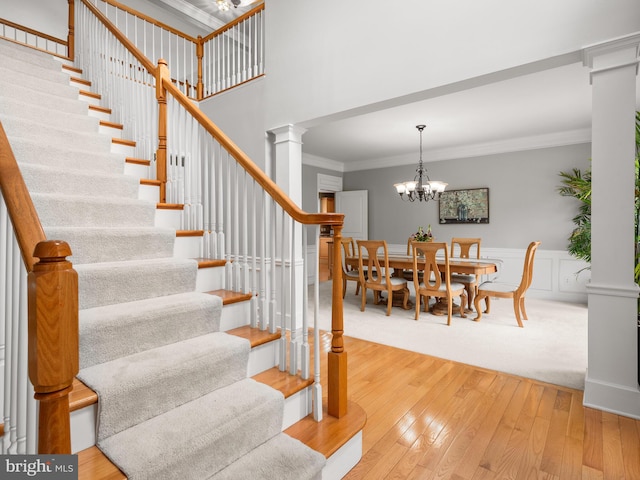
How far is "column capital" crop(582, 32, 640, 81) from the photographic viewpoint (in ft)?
6.94

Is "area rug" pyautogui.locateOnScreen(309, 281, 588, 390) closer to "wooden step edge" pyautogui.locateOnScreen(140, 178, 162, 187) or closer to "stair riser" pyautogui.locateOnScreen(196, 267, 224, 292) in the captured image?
"stair riser" pyautogui.locateOnScreen(196, 267, 224, 292)

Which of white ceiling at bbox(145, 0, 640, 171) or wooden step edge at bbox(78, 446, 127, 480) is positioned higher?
white ceiling at bbox(145, 0, 640, 171)

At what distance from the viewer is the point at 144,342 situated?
5.44 ft

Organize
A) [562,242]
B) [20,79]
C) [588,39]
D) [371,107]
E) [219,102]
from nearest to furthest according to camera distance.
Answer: [588,39] → [20,79] → [371,107] → [219,102] → [562,242]

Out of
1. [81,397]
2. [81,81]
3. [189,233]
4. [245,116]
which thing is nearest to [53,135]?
[189,233]

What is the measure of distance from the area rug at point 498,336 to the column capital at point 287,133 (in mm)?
2081

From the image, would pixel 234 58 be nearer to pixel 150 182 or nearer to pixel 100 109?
pixel 100 109

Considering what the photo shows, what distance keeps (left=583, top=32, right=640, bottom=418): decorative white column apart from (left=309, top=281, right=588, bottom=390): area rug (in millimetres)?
438

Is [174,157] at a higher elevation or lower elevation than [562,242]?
higher

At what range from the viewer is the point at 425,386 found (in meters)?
2.61

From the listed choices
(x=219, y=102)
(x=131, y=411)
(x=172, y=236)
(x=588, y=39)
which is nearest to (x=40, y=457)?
(x=131, y=411)

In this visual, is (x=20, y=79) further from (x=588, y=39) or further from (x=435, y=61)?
(x=588, y=39)

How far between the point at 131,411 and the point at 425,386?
6.64 ft

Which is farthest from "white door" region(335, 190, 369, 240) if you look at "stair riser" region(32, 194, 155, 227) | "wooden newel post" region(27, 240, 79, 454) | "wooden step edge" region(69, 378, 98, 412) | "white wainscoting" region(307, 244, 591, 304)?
"wooden newel post" region(27, 240, 79, 454)
